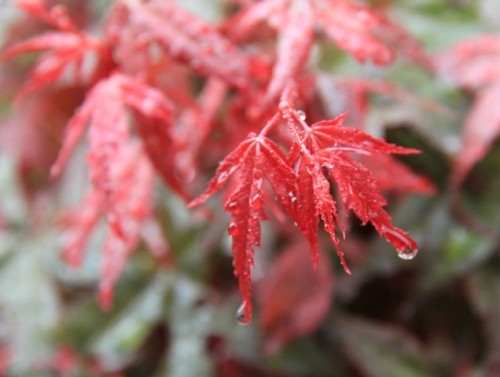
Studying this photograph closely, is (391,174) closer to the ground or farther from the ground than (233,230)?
closer to the ground

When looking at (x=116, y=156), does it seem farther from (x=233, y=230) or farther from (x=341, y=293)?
(x=341, y=293)

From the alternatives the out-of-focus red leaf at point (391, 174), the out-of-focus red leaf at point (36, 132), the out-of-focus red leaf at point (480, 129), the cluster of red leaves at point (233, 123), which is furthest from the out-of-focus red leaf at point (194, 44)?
the out-of-focus red leaf at point (36, 132)

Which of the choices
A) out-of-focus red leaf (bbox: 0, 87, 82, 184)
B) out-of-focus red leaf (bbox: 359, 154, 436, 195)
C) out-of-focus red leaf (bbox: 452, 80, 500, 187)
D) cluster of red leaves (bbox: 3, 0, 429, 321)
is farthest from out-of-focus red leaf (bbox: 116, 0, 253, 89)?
out-of-focus red leaf (bbox: 0, 87, 82, 184)

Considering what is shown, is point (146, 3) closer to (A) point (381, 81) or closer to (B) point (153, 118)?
(B) point (153, 118)

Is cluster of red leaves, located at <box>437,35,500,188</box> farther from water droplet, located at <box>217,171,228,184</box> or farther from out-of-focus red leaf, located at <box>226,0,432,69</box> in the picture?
water droplet, located at <box>217,171,228,184</box>

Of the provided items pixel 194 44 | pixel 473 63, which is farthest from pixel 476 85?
pixel 194 44

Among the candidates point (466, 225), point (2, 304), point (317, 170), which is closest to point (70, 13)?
point (2, 304)

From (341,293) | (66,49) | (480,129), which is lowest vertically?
(341,293)
